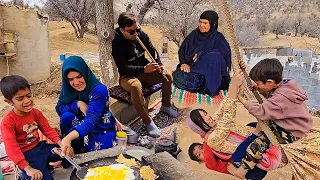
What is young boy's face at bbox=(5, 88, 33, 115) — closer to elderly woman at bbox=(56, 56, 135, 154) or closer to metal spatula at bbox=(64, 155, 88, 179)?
elderly woman at bbox=(56, 56, 135, 154)

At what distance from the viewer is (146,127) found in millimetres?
4242

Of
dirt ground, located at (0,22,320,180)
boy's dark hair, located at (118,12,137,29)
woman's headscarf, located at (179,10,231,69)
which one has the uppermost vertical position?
boy's dark hair, located at (118,12,137,29)

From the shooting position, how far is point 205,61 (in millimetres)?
4898

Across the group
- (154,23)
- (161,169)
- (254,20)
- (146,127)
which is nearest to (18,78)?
(161,169)

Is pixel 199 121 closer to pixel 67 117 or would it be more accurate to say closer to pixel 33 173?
pixel 67 117

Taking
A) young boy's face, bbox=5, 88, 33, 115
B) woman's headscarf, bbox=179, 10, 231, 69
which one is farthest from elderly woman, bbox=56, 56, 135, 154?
woman's headscarf, bbox=179, 10, 231, 69

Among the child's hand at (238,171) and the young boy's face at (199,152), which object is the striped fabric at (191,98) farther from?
the child's hand at (238,171)

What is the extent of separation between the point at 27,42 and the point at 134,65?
20.6 ft

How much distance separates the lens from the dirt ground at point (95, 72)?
11.4ft

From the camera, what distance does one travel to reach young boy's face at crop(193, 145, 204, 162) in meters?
2.87

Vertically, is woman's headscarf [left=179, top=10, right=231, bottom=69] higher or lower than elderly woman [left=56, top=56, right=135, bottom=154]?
higher

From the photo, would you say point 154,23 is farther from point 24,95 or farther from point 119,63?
point 24,95

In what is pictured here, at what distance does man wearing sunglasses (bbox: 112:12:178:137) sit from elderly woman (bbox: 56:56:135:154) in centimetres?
89

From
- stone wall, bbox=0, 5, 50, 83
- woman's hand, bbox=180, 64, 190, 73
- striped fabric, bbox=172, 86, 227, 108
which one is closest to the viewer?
striped fabric, bbox=172, 86, 227, 108
